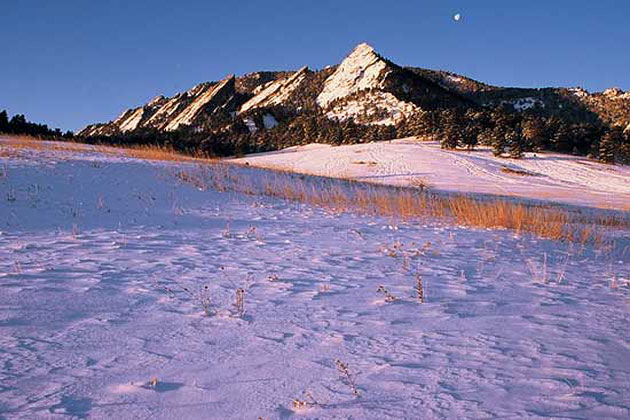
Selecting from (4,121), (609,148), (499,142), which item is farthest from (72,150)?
(609,148)

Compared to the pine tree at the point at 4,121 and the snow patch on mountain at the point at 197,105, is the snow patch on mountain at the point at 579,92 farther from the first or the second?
the pine tree at the point at 4,121

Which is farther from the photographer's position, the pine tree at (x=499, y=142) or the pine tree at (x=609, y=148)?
the pine tree at (x=499, y=142)

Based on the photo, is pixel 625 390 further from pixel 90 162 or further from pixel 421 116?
pixel 421 116

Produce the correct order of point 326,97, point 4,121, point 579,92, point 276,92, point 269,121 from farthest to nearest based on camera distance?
point 276,92
point 579,92
point 326,97
point 269,121
point 4,121

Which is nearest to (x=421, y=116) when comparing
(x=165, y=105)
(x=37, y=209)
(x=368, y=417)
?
(x=37, y=209)

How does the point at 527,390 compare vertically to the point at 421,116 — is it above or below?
below

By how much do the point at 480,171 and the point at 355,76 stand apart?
9465cm

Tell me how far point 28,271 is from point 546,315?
5.49m

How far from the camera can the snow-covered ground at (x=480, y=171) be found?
26047 mm

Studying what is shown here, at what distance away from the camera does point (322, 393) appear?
101 inches

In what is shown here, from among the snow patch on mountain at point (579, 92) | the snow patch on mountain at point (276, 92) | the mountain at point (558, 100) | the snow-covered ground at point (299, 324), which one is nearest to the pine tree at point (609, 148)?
the snow-covered ground at point (299, 324)

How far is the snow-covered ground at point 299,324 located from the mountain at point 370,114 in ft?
Answer: 47.5

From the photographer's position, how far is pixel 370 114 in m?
88.6

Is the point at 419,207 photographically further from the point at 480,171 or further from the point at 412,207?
the point at 480,171
